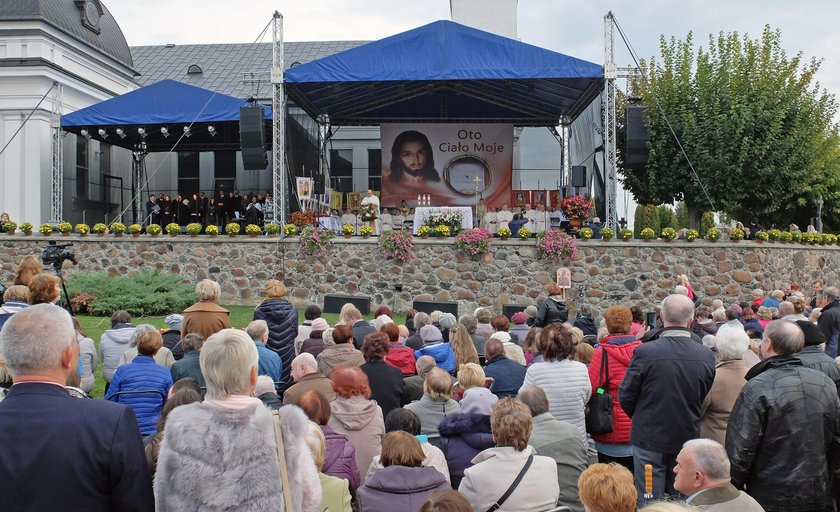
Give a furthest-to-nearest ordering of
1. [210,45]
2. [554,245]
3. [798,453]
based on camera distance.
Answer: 1. [210,45]
2. [554,245]
3. [798,453]

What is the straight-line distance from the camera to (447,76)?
17359mm

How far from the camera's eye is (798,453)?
13.6 feet

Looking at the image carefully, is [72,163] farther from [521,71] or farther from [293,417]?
[293,417]

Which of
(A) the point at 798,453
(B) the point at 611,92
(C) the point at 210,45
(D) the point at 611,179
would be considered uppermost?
(C) the point at 210,45

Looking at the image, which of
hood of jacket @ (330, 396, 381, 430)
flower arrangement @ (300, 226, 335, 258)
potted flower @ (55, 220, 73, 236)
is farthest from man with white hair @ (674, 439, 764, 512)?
potted flower @ (55, 220, 73, 236)

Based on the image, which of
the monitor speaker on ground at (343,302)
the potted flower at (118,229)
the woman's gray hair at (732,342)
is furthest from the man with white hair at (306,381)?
the potted flower at (118,229)

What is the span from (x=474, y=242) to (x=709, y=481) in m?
13.2

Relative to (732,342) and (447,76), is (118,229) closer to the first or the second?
(447,76)

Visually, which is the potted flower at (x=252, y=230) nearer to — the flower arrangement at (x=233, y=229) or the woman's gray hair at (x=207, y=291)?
the flower arrangement at (x=233, y=229)

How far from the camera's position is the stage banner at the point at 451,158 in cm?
2409

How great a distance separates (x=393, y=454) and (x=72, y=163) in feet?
77.3

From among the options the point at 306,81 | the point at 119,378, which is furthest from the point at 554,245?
the point at 119,378

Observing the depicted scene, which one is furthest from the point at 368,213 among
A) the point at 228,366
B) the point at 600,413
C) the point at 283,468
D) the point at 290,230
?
the point at 283,468

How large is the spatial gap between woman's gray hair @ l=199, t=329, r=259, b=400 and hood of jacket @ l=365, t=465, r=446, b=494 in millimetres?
1156
